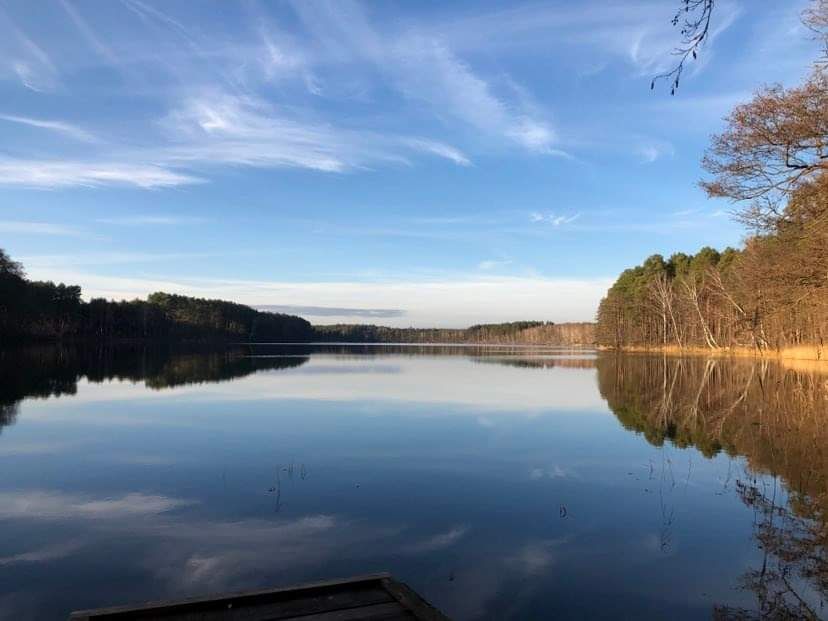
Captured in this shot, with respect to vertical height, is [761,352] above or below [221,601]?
above

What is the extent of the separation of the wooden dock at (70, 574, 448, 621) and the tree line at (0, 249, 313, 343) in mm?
78868

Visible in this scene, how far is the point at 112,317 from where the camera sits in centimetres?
12312

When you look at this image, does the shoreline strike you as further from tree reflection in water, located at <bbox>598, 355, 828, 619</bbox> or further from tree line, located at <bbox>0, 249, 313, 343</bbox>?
tree line, located at <bbox>0, 249, 313, 343</bbox>

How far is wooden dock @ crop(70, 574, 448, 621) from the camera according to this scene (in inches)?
197

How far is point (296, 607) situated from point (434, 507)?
4.77 metres

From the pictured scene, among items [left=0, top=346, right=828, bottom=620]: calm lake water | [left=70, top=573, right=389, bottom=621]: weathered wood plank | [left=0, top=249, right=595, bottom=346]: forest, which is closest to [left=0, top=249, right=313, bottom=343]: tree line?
[left=0, top=249, right=595, bottom=346]: forest

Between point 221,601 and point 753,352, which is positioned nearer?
point 221,601

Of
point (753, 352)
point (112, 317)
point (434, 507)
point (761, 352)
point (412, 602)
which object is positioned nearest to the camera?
point (412, 602)

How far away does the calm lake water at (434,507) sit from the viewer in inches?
263

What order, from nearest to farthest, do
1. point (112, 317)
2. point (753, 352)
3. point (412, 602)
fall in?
1. point (412, 602)
2. point (753, 352)
3. point (112, 317)

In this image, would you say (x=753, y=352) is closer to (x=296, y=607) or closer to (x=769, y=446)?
(x=769, y=446)

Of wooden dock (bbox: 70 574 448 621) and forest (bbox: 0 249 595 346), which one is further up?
forest (bbox: 0 249 595 346)

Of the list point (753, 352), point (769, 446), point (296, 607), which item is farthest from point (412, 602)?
point (753, 352)

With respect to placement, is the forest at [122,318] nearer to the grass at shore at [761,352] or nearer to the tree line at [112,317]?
the tree line at [112,317]
